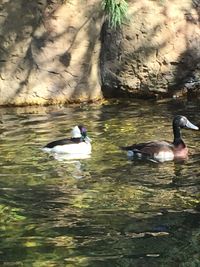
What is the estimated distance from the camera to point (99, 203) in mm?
6645

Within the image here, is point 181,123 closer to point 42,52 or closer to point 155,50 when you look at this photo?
point 155,50

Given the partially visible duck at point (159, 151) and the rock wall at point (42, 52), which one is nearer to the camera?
the partially visible duck at point (159, 151)

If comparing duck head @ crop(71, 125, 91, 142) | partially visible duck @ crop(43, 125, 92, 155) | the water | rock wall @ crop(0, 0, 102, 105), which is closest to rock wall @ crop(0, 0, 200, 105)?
rock wall @ crop(0, 0, 102, 105)

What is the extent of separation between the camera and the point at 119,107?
12.8 metres

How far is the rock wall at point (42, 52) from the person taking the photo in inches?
525

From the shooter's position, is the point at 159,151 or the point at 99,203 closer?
the point at 99,203

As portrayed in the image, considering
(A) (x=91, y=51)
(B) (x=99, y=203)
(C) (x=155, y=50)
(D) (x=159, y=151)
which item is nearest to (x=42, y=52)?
(A) (x=91, y=51)

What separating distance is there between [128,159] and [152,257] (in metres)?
3.61

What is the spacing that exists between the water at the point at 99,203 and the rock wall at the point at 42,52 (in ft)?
8.17

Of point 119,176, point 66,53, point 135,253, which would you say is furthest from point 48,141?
point 135,253

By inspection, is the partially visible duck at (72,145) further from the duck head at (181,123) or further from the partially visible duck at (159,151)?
the duck head at (181,123)

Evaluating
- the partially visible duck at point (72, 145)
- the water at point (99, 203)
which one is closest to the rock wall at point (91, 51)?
the water at point (99, 203)

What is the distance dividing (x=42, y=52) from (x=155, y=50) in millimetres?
2171

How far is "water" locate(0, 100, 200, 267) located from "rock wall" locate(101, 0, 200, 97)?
294cm
